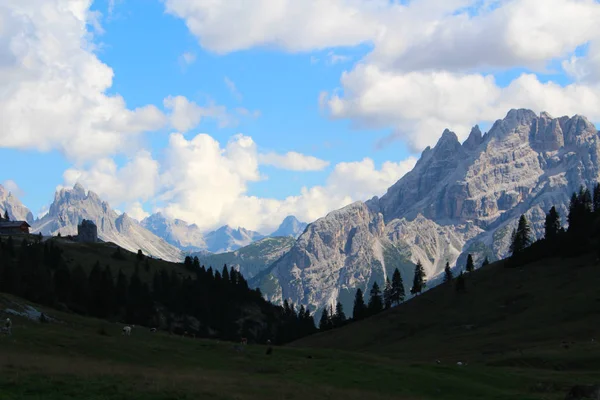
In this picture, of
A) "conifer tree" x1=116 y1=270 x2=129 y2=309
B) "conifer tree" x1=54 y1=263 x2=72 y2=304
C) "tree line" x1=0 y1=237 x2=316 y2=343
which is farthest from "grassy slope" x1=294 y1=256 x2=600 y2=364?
"conifer tree" x1=54 y1=263 x2=72 y2=304

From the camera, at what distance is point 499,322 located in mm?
124250

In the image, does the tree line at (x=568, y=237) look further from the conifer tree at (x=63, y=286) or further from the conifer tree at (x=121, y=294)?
the conifer tree at (x=63, y=286)

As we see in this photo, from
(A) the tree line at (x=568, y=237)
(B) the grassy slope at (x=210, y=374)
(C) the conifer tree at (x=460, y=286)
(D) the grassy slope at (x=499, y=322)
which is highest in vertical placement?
(A) the tree line at (x=568, y=237)

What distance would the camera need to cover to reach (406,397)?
1807 inches

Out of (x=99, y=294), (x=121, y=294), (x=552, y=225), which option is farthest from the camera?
(x=552, y=225)

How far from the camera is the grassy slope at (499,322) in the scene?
293ft

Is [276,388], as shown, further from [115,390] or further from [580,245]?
[580,245]

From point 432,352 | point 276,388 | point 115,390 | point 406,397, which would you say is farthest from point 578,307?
point 115,390

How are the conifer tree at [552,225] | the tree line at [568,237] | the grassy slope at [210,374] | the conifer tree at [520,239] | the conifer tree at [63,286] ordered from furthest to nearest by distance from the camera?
the conifer tree at [552,225], the conifer tree at [520,239], the tree line at [568,237], the conifer tree at [63,286], the grassy slope at [210,374]

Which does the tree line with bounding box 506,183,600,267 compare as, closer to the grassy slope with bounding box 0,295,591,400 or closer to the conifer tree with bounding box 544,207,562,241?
the conifer tree with bounding box 544,207,562,241

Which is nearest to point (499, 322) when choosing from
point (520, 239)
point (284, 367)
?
point (520, 239)

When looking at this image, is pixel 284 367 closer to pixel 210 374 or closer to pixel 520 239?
pixel 210 374

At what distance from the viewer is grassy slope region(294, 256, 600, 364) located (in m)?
89.2

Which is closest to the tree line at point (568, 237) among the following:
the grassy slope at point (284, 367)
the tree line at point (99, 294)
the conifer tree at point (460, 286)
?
the conifer tree at point (460, 286)
